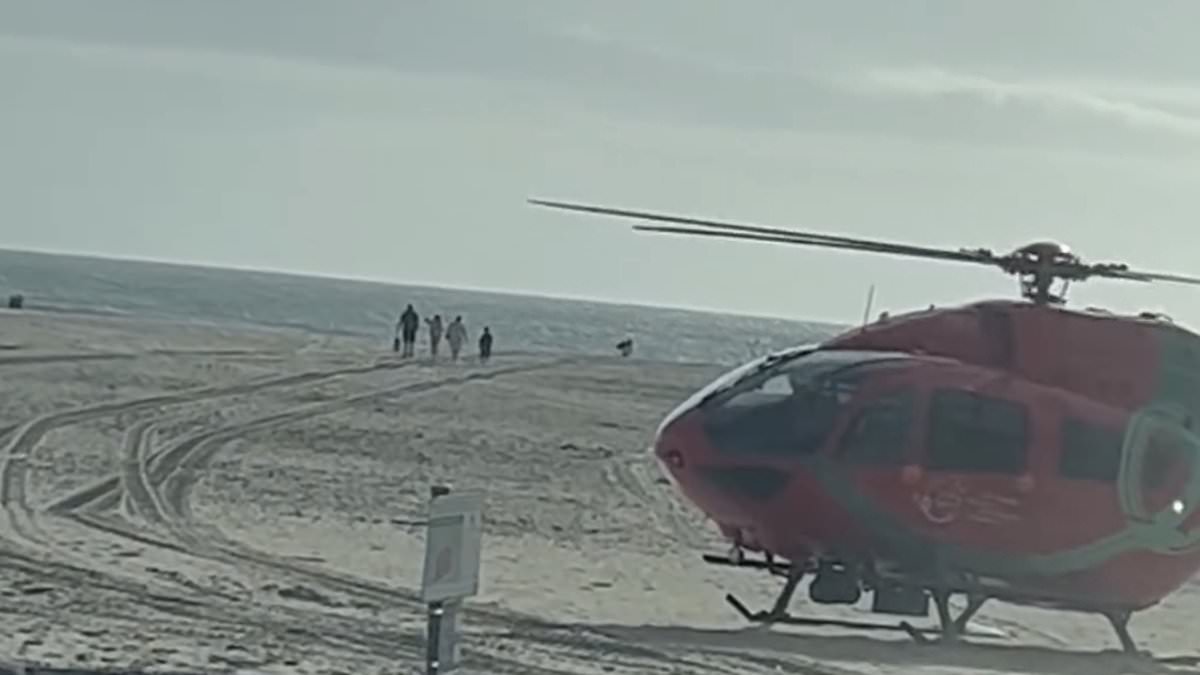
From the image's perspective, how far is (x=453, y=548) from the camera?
28.1 ft

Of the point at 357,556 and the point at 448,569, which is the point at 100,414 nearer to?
the point at 357,556

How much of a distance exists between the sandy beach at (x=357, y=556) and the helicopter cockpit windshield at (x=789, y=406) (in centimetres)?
127

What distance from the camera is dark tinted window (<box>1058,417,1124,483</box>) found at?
1375 cm

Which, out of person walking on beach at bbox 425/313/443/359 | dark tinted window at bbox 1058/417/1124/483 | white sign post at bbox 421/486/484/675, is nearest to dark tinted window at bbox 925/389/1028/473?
dark tinted window at bbox 1058/417/1124/483

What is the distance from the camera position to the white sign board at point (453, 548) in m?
8.51

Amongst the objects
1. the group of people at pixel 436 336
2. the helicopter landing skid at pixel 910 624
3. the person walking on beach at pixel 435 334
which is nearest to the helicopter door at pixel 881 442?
the helicopter landing skid at pixel 910 624

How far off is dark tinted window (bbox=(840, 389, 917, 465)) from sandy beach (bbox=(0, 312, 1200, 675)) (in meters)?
1.24

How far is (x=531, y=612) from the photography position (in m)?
14.0

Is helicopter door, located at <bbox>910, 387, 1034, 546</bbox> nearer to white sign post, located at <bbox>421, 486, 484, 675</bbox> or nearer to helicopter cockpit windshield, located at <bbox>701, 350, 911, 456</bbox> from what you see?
helicopter cockpit windshield, located at <bbox>701, 350, 911, 456</bbox>

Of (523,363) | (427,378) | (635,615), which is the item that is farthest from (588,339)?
(635,615)

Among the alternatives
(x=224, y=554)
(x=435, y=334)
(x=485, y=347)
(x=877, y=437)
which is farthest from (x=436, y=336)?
(x=877, y=437)

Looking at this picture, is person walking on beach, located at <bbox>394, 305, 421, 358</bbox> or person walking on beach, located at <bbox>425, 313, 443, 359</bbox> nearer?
person walking on beach, located at <bbox>394, 305, 421, 358</bbox>

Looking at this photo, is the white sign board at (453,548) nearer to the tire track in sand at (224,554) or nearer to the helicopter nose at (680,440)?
the tire track in sand at (224,554)

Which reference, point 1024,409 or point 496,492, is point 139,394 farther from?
point 1024,409
